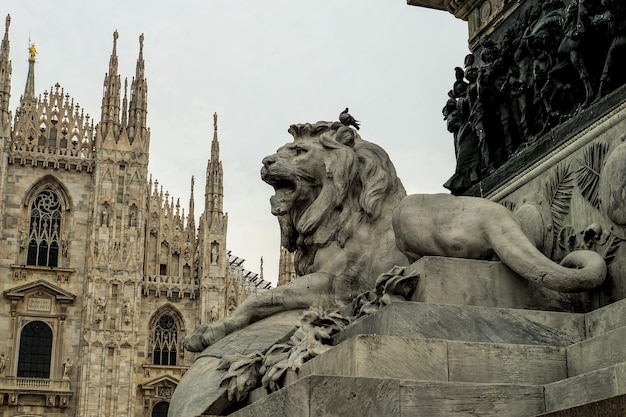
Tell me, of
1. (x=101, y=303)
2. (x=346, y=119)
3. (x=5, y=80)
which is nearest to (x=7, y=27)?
(x=5, y=80)

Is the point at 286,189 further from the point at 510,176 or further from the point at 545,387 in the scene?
the point at 545,387

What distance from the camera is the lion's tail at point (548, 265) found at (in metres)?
3.24

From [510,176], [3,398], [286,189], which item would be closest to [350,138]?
[286,189]

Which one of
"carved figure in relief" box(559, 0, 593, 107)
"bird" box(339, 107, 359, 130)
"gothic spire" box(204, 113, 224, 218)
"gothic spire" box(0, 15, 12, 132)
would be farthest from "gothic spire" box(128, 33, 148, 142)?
"carved figure in relief" box(559, 0, 593, 107)

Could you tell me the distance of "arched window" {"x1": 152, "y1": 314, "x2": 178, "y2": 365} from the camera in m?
30.9

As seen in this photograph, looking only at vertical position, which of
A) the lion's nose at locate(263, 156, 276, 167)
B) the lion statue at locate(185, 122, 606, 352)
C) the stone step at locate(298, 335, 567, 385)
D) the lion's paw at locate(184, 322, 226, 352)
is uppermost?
the lion's nose at locate(263, 156, 276, 167)

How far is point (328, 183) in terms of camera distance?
418 centimetres

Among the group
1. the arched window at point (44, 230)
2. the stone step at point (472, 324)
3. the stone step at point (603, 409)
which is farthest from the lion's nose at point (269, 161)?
Answer: the arched window at point (44, 230)

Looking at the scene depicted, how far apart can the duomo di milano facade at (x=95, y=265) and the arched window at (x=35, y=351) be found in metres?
0.03

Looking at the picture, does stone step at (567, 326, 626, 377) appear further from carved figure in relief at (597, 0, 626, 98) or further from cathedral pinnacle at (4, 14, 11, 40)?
cathedral pinnacle at (4, 14, 11, 40)

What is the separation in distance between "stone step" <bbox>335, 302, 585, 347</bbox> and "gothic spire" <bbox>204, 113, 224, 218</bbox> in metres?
29.5

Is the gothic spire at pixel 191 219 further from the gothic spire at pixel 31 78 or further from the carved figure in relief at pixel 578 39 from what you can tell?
the carved figure in relief at pixel 578 39

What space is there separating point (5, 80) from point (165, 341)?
1056cm

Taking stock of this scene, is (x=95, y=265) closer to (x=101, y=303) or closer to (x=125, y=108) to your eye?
(x=101, y=303)
